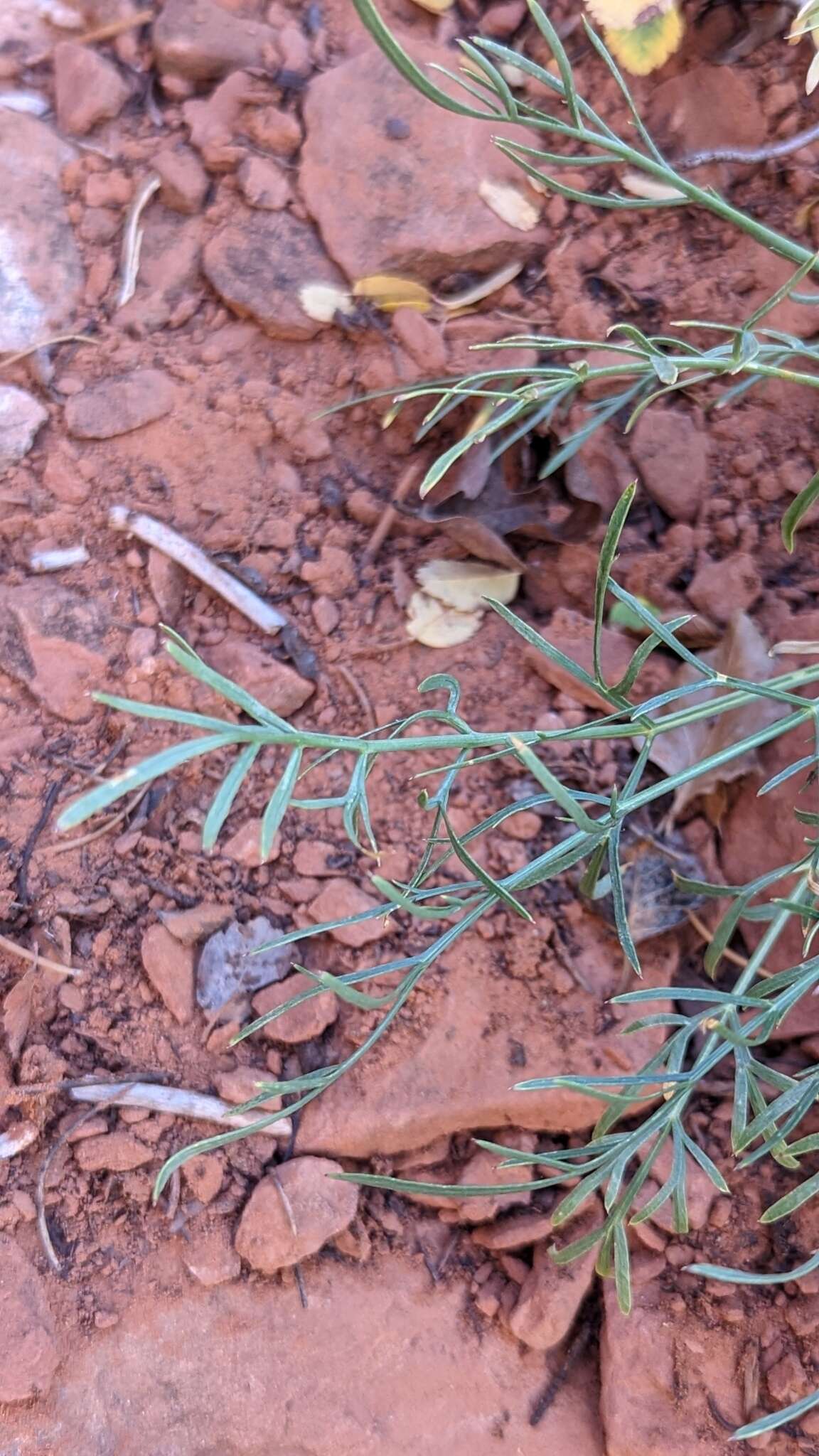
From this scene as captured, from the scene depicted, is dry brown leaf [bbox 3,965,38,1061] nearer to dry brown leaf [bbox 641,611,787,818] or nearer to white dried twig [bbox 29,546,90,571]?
white dried twig [bbox 29,546,90,571]

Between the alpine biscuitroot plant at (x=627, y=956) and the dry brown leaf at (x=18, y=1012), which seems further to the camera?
the dry brown leaf at (x=18, y=1012)

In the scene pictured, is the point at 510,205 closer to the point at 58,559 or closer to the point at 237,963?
the point at 58,559

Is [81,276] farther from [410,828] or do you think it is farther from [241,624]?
[410,828]

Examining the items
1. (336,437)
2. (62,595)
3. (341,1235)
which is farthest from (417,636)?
(341,1235)

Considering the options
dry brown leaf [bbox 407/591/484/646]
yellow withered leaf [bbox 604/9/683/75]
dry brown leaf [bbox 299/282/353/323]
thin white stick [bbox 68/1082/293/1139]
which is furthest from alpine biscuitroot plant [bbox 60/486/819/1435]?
yellow withered leaf [bbox 604/9/683/75]

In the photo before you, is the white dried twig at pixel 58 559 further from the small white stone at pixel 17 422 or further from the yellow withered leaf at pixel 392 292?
the yellow withered leaf at pixel 392 292

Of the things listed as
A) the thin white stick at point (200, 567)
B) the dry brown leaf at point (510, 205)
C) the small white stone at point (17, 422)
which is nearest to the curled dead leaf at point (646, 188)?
the dry brown leaf at point (510, 205)
